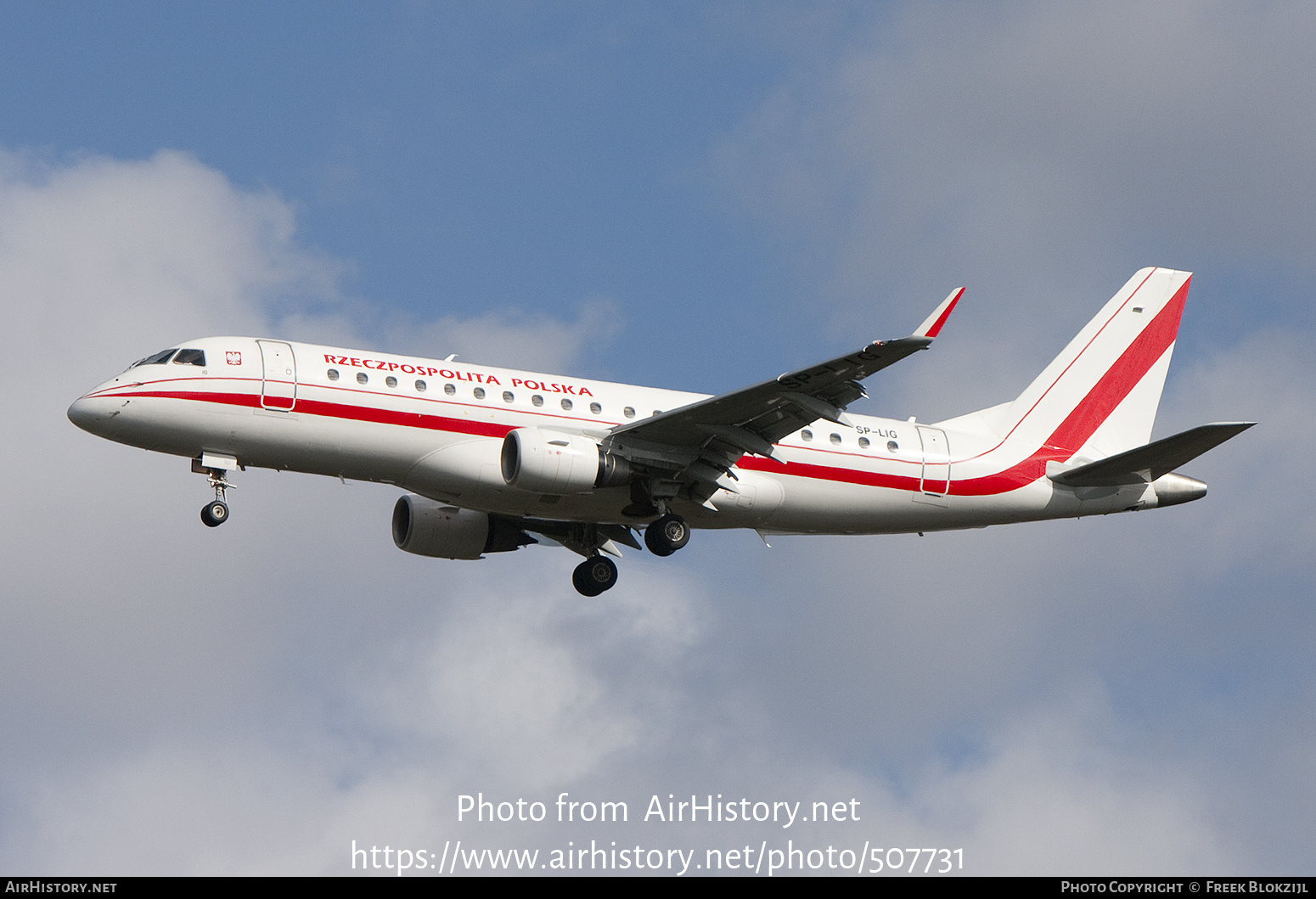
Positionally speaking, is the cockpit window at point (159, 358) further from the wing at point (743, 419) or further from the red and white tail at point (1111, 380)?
the red and white tail at point (1111, 380)

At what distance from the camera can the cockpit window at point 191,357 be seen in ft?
114

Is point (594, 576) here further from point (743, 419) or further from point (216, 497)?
point (216, 497)

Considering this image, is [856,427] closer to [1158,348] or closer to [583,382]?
[583,382]

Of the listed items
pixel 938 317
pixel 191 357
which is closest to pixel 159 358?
pixel 191 357

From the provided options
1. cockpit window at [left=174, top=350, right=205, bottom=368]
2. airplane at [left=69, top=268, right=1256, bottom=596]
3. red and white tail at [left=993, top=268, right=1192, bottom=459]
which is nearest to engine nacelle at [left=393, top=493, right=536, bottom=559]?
airplane at [left=69, top=268, right=1256, bottom=596]

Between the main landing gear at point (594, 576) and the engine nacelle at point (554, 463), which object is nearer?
the engine nacelle at point (554, 463)

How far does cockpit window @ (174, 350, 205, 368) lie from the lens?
34.8m

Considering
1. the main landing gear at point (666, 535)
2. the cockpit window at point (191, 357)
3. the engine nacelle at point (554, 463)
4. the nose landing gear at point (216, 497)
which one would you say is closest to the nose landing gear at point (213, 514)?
the nose landing gear at point (216, 497)

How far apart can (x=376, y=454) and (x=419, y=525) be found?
20.7ft

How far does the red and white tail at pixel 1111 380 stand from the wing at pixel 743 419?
21.3ft

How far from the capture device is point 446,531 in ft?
134

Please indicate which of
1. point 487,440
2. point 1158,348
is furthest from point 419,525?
point 1158,348

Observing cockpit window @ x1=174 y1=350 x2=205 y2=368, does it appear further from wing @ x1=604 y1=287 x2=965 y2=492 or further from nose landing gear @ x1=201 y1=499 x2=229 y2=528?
wing @ x1=604 y1=287 x2=965 y2=492

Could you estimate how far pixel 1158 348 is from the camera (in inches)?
1731
